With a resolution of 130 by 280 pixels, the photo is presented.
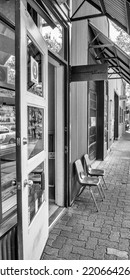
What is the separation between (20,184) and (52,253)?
1.14 m

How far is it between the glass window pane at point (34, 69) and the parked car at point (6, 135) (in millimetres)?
479

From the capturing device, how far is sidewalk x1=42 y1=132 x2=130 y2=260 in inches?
88.1

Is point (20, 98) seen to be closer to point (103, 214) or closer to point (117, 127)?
point (103, 214)

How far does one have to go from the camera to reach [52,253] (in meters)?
2.24

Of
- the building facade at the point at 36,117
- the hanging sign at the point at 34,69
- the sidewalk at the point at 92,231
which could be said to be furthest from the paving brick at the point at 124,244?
the hanging sign at the point at 34,69

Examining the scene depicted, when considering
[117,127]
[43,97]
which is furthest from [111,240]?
[117,127]

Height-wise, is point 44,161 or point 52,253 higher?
point 44,161

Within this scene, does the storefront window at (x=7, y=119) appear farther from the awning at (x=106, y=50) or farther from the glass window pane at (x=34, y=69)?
the awning at (x=106, y=50)

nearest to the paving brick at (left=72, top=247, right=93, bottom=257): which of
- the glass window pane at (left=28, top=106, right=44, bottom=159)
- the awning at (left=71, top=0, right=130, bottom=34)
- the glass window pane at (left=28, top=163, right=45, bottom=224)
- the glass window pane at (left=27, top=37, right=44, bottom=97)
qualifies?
the glass window pane at (left=28, top=163, right=45, bottom=224)

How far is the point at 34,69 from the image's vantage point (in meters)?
1.94

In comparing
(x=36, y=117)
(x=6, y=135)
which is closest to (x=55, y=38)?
(x=36, y=117)

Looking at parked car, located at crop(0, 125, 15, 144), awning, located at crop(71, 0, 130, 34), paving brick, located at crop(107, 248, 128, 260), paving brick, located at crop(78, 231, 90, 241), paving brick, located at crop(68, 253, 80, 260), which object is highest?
awning, located at crop(71, 0, 130, 34)

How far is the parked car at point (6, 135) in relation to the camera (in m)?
2.06

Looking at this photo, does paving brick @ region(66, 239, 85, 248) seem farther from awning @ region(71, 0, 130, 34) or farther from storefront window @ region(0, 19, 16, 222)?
awning @ region(71, 0, 130, 34)
